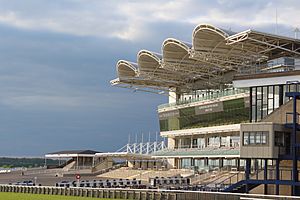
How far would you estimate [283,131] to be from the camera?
156 feet

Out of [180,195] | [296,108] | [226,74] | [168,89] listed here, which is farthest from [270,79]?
[168,89]

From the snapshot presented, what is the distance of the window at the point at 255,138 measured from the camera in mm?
47062

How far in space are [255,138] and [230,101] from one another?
33936mm

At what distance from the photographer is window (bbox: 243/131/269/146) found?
1853 inches

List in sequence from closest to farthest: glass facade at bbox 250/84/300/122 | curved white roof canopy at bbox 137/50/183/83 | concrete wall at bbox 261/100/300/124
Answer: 1. concrete wall at bbox 261/100/300/124
2. glass facade at bbox 250/84/300/122
3. curved white roof canopy at bbox 137/50/183/83

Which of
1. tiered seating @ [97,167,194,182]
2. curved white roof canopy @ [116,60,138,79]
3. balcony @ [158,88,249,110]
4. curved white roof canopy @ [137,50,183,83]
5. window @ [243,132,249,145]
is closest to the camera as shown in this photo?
window @ [243,132,249,145]

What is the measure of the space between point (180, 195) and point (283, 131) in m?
10.1

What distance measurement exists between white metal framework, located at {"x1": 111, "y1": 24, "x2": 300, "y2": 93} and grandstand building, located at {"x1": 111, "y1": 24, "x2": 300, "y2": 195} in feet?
0.43

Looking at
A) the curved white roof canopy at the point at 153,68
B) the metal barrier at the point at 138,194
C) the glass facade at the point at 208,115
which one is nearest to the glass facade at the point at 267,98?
the glass facade at the point at 208,115

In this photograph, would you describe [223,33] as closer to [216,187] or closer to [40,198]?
[216,187]

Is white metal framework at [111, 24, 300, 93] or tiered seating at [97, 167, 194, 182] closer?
white metal framework at [111, 24, 300, 93]

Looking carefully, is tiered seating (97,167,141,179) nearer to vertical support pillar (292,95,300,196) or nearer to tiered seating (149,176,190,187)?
tiered seating (149,176,190,187)

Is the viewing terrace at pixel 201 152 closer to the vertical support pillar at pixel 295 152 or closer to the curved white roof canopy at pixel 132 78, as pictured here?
the curved white roof canopy at pixel 132 78

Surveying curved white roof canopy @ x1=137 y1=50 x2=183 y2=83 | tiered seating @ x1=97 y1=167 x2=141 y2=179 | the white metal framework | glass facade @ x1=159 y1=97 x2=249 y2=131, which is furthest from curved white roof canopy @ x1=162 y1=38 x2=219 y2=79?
tiered seating @ x1=97 y1=167 x2=141 y2=179
